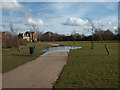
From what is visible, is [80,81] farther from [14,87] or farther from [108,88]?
[14,87]

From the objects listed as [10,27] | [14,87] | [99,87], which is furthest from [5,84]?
[10,27]

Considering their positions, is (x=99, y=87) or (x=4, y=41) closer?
(x=99, y=87)

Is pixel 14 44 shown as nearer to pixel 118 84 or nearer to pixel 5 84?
pixel 5 84

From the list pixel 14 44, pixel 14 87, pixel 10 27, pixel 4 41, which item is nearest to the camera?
pixel 14 87

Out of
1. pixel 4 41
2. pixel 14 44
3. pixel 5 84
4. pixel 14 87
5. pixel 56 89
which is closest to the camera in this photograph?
pixel 56 89

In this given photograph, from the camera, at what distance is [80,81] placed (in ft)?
14.3

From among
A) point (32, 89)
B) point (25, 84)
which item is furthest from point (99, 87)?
point (25, 84)

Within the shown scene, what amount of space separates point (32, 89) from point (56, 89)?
2.70 ft

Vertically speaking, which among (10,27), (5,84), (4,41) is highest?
(10,27)

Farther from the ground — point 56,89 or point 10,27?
point 10,27

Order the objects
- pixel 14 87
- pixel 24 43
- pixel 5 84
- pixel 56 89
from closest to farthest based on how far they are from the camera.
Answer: pixel 56 89 < pixel 14 87 < pixel 5 84 < pixel 24 43

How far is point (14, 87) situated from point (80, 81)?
8.13 feet

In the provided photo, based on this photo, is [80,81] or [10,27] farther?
[10,27]

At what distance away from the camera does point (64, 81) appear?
4.39 meters
